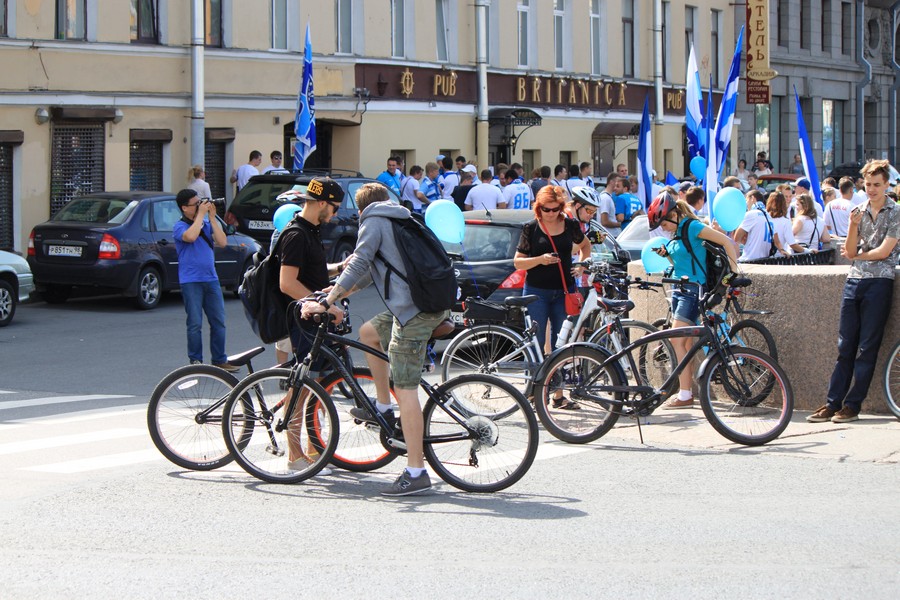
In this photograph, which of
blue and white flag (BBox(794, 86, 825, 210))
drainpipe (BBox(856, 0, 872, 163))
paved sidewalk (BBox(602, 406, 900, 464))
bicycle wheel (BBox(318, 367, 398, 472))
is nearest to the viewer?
bicycle wheel (BBox(318, 367, 398, 472))

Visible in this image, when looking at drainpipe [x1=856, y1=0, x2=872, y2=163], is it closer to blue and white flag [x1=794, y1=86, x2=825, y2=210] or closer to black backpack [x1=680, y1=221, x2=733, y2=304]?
blue and white flag [x1=794, y1=86, x2=825, y2=210]

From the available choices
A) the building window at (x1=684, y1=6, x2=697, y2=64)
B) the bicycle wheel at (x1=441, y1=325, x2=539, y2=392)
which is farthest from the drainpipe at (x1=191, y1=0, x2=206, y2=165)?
the building window at (x1=684, y1=6, x2=697, y2=64)

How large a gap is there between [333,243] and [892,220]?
1402cm

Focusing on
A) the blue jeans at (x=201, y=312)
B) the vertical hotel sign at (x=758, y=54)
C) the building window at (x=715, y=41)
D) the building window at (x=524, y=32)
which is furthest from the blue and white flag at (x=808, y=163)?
the building window at (x=715, y=41)

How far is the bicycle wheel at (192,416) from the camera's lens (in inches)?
332

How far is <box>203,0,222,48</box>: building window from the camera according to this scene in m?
27.4

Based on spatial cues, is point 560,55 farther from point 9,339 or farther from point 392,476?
point 392,476

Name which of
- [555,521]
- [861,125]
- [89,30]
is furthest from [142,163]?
[861,125]

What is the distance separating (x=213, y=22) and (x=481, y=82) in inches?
335

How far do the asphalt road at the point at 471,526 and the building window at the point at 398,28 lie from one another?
23.0 m

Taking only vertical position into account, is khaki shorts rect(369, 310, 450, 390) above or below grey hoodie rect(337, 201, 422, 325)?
below

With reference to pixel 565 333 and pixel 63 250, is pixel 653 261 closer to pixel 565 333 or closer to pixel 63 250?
pixel 565 333

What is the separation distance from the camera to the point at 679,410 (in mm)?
10898

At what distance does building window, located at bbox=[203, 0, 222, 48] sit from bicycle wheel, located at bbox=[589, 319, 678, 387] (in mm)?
18852
